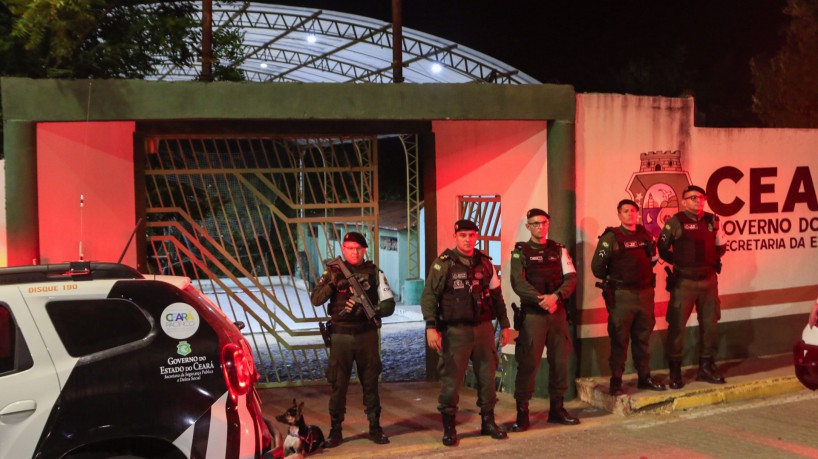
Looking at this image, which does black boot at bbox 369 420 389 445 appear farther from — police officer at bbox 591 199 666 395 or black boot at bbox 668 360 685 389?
black boot at bbox 668 360 685 389

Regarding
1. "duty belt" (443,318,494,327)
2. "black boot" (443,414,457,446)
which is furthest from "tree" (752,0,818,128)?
"black boot" (443,414,457,446)

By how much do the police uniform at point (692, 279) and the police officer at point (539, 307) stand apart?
1.38 metres

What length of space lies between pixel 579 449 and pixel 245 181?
13.1 feet

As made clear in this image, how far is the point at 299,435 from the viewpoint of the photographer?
642cm

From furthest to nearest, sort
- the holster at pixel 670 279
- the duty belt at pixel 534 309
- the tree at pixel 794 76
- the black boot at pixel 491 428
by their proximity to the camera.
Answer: the tree at pixel 794 76, the holster at pixel 670 279, the duty belt at pixel 534 309, the black boot at pixel 491 428

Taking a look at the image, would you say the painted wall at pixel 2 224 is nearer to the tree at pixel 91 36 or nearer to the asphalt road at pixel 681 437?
the tree at pixel 91 36

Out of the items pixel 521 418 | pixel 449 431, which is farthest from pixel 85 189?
pixel 521 418

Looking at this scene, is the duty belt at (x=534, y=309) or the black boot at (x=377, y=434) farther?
the duty belt at (x=534, y=309)

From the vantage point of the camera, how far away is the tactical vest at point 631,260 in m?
7.67

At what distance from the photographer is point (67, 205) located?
24.2ft

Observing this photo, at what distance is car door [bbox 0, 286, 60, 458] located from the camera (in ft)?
13.4

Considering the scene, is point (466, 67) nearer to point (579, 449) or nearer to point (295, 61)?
point (295, 61)

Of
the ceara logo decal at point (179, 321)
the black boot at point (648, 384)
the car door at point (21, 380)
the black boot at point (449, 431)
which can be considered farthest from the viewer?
the black boot at point (648, 384)

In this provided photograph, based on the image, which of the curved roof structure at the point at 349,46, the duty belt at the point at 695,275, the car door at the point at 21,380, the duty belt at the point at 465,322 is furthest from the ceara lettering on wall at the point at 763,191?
the curved roof structure at the point at 349,46
